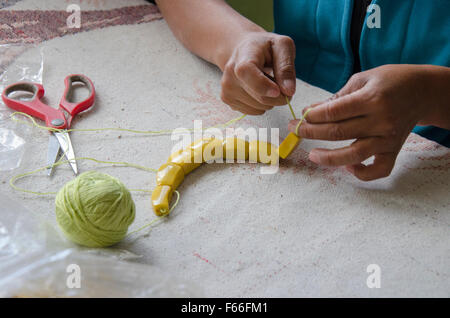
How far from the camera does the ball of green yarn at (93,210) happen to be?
1.67 ft

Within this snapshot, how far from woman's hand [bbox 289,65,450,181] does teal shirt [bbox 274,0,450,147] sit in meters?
0.15

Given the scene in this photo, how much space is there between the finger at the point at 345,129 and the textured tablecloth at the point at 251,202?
73 millimetres

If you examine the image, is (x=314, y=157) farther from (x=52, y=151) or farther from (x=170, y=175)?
(x=52, y=151)

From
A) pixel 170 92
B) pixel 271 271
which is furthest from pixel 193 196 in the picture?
pixel 170 92

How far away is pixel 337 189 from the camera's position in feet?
2.16

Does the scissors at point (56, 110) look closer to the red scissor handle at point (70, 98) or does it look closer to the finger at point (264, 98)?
the red scissor handle at point (70, 98)

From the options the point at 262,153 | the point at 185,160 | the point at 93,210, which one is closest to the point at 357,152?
the point at 262,153

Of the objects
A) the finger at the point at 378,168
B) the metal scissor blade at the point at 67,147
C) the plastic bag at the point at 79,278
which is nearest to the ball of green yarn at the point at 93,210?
the plastic bag at the point at 79,278

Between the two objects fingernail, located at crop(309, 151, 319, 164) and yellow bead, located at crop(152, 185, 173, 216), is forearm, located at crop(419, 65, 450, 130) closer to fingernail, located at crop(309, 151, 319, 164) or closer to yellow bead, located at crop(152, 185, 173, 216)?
fingernail, located at crop(309, 151, 319, 164)

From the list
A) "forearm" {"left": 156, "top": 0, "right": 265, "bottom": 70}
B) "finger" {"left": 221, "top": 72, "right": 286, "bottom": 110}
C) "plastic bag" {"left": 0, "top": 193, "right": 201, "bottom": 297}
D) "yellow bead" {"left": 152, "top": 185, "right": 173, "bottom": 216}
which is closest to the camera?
"plastic bag" {"left": 0, "top": 193, "right": 201, "bottom": 297}

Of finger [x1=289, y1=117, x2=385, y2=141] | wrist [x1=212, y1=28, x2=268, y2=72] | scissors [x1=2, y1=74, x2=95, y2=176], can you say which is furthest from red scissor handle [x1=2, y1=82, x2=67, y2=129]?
finger [x1=289, y1=117, x2=385, y2=141]

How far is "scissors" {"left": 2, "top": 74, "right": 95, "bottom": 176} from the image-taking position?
0.69 metres

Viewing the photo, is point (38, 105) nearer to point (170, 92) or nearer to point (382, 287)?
point (170, 92)
